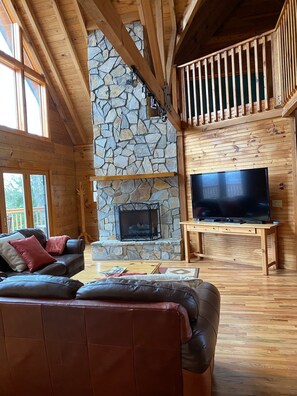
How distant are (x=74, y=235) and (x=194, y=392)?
23.0 feet

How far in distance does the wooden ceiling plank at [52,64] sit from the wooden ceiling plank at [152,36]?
3.72 metres

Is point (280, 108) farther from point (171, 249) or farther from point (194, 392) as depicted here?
point (194, 392)

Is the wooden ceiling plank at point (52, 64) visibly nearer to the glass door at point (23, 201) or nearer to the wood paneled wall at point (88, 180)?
the wood paneled wall at point (88, 180)

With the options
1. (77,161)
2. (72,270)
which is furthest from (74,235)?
(72,270)

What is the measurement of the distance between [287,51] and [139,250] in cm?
413

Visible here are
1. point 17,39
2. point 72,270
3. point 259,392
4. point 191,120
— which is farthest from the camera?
point 17,39

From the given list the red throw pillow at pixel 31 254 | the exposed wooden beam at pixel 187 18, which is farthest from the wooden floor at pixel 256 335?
the exposed wooden beam at pixel 187 18

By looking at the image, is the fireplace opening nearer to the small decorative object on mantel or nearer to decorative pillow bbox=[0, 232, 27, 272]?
the small decorative object on mantel

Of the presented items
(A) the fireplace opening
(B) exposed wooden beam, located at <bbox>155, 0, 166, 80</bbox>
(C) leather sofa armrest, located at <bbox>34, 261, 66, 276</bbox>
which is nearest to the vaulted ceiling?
(B) exposed wooden beam, located at <bbox>155, 0, 166, 80</bbox>

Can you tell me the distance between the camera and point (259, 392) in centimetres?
208

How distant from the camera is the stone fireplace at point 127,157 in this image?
6.07 m

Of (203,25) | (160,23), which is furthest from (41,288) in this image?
(203,25)

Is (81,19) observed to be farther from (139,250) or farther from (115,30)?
(139,250)

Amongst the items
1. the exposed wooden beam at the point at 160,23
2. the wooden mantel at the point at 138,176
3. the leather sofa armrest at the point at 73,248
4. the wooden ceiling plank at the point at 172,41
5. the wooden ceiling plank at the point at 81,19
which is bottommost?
the leather sofa armrest at the point at 73,248
